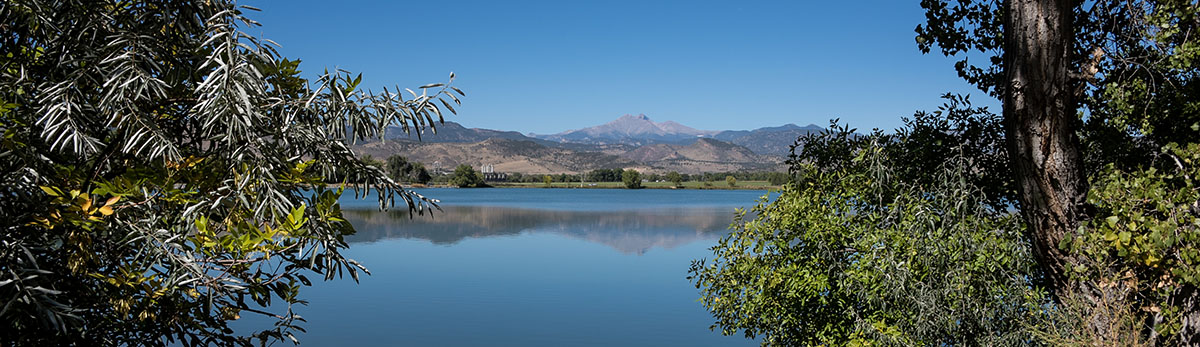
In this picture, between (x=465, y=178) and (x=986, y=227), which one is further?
(x=465, y=178)

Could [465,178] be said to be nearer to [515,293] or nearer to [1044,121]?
[515,293]

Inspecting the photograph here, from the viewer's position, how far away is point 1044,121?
459 cm

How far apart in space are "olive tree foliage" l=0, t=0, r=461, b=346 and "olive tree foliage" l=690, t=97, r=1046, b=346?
378 cm

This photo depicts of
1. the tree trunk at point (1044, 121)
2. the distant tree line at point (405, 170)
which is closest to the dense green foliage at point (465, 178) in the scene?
the distant tree line at point (405, 170)

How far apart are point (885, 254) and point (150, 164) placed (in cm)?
468

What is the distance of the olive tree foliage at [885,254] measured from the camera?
5.11 metres

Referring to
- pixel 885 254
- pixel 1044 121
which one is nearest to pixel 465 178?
pixel 885 254

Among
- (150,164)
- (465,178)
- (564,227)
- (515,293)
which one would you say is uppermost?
(465,178)

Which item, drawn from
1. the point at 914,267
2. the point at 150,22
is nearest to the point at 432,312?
the point at 914,267

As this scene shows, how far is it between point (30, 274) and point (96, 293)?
52cm

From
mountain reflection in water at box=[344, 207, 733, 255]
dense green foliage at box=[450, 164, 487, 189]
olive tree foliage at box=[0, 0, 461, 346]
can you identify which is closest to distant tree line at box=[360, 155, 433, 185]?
dense green foliage at box=[450, 164, 487, 189]

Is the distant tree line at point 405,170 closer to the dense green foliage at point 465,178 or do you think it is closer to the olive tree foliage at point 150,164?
the dense green foliage at point 465,178

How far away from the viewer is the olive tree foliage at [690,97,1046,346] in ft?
16.8

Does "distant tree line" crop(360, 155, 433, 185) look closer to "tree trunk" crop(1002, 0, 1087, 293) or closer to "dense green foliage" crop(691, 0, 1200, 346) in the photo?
"dense green foliage" crop(691, 0, 1200, 346)
